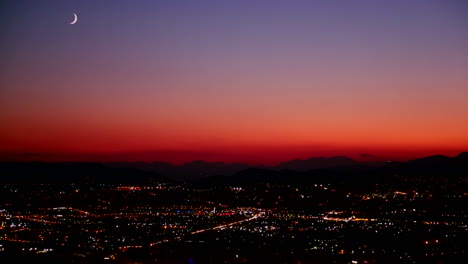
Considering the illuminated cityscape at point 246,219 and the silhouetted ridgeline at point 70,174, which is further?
the silhouetted ridgeline at point 70,174

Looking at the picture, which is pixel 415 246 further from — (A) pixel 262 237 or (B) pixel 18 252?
(B) pixel 18 252

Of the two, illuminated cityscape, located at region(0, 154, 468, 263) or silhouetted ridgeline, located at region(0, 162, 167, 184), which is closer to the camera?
illuminated cityscape, located at region(0, 154, 468, 263)

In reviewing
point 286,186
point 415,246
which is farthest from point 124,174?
point 415,246

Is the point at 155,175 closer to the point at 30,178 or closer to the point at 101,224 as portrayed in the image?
the point at 30,178

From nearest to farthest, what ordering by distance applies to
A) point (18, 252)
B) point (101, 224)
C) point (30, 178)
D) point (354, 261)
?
1. point (354, 261)
2. point (18, 252)
3. point (101, 224)
4. point (30, 178)

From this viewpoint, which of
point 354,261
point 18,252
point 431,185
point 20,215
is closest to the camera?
point 354,261

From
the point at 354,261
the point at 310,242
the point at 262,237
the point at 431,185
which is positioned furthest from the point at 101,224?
the point at 431,185

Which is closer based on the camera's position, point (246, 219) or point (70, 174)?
point (246, 219)

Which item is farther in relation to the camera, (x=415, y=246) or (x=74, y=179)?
(x=74, y=179)

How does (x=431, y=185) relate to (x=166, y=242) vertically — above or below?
above
